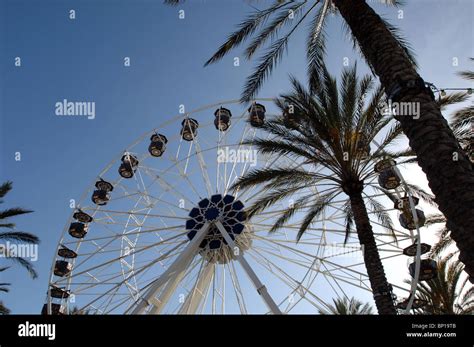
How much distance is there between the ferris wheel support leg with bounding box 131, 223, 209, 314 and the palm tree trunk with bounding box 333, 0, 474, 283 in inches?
442

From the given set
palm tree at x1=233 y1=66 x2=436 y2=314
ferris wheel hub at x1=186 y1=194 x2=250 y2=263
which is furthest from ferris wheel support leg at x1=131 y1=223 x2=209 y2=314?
palm tree at x1=233 y1=66 x2=436 y2=314

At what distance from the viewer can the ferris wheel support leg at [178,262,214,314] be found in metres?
16.5

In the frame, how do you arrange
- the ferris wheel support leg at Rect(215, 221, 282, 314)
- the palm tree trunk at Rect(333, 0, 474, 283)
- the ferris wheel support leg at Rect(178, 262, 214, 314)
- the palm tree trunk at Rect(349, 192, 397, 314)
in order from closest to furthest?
the palm tree trunk at Rect(333, 0, 474, 283) < the palm tree trunk at Rect(349, 192, 397, 314) < the ferris wheel support leg at Rect(215, 221, 282, 314) < the ferris wheel support leg at Rect(178, 262, 214, 314)

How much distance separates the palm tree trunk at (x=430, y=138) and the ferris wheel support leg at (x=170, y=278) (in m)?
11.2

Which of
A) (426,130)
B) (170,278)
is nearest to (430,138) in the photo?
(426,130)

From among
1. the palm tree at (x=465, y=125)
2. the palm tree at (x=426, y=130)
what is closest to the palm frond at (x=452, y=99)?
the palm tree at (x=465, y=125)

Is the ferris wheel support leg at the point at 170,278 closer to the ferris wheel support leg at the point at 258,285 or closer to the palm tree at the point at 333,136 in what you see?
the ferris wheel support leg at the point at 258,285

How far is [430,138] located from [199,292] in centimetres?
1322

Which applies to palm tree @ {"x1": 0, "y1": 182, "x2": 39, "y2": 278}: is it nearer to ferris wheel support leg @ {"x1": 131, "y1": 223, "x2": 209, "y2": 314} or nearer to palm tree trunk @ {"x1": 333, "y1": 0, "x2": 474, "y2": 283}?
ferris wheel support leg @ {"x1": 131, "y1": 223, "x2": 209, "y2": 314}

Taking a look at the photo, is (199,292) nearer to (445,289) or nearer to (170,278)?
(170,278)

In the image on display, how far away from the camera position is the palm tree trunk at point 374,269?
1045 cm
